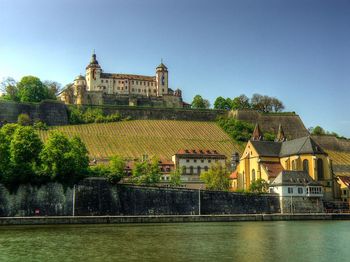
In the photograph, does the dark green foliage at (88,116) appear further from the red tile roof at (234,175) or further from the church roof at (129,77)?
the red tile roof at (234,175)

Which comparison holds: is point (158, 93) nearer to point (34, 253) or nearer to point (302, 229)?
point (302, 229)

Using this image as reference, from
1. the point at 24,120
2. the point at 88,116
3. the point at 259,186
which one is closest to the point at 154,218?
the point at 259,186

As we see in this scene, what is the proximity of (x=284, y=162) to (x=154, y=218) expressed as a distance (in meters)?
32.0

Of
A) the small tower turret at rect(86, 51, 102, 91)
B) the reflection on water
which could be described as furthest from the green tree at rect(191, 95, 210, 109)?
the reflection on water

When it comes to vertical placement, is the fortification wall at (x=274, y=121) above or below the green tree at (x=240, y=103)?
below

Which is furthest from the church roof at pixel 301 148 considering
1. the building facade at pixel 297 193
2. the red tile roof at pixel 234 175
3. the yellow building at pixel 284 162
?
the red tile roof at pixel 234 175

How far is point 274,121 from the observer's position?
144m

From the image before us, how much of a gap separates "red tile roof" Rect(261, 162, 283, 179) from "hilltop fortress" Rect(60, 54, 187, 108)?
2649 inches

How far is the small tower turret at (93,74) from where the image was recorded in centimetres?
15429

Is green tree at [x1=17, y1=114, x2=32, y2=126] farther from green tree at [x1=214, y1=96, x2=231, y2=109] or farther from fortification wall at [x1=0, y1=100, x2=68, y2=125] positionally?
green tree at [x1=214, y1=96, x2=231, y2=109]

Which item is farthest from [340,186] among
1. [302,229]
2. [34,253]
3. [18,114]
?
[18,114]

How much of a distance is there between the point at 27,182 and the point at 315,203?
130ft

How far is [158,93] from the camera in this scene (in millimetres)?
162375

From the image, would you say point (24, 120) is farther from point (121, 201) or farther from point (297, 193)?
point (297, 193)
